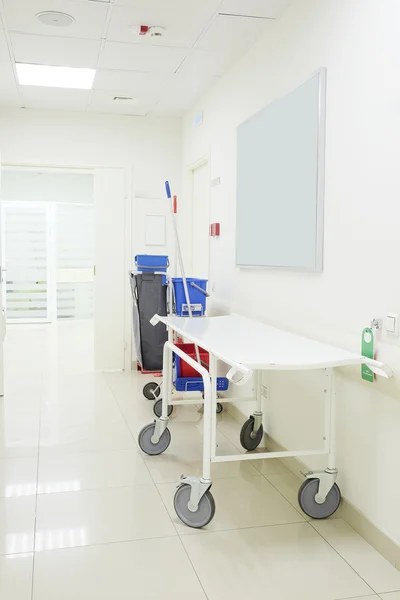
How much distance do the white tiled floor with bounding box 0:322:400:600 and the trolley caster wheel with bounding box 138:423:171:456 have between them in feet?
0.19

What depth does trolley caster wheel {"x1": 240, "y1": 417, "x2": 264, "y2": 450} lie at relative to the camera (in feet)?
12.6

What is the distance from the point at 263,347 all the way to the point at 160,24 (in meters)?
2.35

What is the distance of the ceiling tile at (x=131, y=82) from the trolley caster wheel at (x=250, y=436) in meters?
2.98

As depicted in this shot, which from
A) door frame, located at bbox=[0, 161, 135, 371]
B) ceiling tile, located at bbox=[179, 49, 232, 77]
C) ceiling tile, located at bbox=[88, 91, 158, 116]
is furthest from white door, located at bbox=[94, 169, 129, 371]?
ceiling tile, located at bbox=[179, 49, 232, 77]

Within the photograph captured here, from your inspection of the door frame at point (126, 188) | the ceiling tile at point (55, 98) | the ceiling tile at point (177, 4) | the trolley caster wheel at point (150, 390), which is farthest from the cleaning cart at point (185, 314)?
the ceiling tile at point (55, 98)

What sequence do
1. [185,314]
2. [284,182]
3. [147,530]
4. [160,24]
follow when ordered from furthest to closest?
1. [185,314]
2. [160,24]
3. [284,182]
4. [147,530]

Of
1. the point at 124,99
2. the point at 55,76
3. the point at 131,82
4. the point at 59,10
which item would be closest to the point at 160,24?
the point at 59,10

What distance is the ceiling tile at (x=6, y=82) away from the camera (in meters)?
4.41

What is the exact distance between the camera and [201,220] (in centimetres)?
609

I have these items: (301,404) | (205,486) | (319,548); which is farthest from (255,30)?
(319,548)

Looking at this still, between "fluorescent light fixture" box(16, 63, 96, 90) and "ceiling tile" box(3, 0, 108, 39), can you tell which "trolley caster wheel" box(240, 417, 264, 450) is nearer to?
"ceiling tile" box(3, 0, 108, 39)

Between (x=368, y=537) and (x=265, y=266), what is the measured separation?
5.83ft

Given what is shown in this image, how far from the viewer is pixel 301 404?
3402mm

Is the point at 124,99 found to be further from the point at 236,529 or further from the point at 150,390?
the point at 236,529
